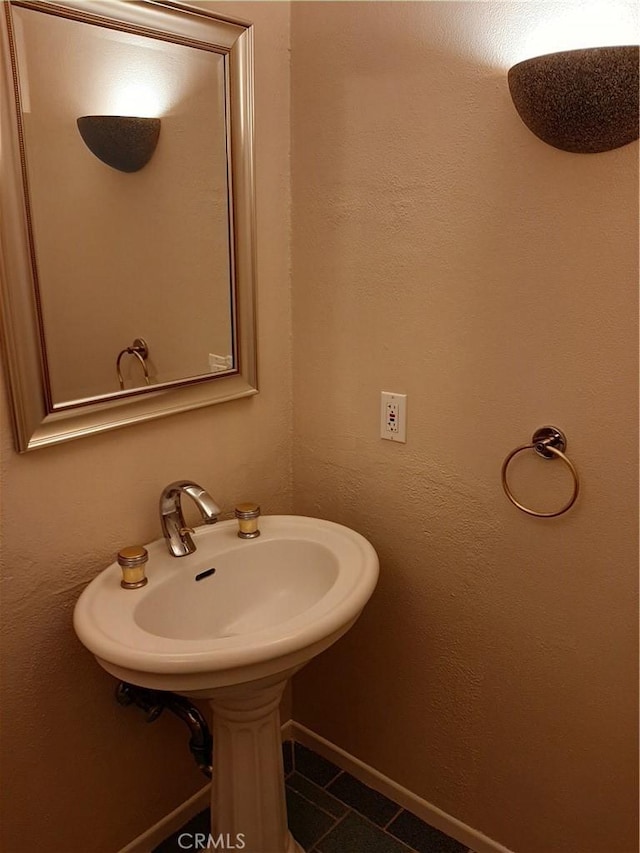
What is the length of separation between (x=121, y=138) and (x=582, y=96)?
0.81m

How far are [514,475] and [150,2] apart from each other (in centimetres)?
112

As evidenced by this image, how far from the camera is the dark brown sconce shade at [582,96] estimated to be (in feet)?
3.33

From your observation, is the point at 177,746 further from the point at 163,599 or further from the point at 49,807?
the point at 163,599

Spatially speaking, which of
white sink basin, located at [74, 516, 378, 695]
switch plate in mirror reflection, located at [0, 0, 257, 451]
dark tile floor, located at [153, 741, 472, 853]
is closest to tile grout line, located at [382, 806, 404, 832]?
dark tile floor, located at [153, 741, 472, 853]

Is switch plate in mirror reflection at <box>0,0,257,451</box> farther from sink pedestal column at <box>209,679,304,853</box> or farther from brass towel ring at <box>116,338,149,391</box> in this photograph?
sink pedestal column at <box>209,679,304,853</box>

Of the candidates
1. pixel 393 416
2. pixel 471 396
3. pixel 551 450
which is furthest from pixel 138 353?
pixel 551 450

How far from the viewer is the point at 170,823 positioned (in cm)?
166

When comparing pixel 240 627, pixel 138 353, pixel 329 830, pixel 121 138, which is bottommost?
pixel 329 830

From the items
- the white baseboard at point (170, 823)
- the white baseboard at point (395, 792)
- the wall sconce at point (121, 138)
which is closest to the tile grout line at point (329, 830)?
the white baseboard at point (395, 792)

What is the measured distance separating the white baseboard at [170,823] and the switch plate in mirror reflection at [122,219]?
0.97m

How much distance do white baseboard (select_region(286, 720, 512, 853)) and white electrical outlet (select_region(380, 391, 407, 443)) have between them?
→ 0.89m

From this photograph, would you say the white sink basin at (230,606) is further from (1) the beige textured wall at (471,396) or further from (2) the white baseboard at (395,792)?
(2) the white baseboard at (395,792)

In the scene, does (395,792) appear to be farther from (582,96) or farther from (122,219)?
(582,96)

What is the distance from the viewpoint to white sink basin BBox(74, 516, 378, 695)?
3.67 ft
